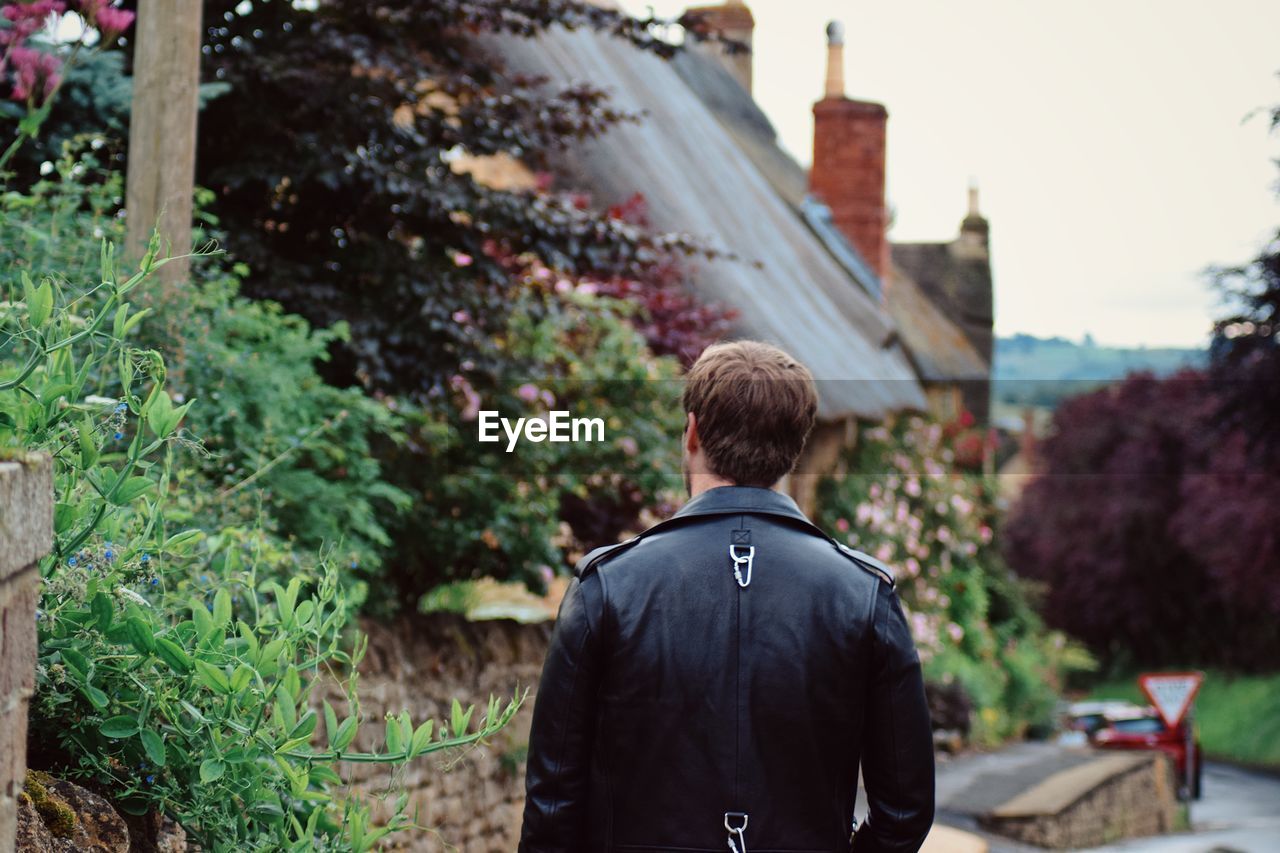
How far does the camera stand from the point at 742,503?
86.1 inches

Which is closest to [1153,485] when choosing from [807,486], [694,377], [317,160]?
[807,486]

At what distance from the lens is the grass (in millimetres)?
26562

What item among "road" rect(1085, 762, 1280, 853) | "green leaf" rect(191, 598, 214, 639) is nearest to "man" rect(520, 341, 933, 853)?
"green leaf" rect(191, 598, 214, 639)

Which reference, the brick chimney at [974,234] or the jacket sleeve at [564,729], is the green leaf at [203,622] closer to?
the jacket sleeve at [564,729]

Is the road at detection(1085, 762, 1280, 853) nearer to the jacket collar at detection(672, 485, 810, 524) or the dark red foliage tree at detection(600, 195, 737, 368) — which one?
the dark red foliage tree at detection(600, 195, 737, 368)

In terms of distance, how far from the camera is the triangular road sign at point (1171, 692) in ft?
47.5

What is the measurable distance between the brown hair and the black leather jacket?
63 millimetres

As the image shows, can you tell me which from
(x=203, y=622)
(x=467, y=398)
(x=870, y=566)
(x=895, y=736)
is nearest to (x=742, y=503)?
(x=870, y=566)

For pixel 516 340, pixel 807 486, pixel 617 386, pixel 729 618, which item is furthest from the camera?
pixel 807 486

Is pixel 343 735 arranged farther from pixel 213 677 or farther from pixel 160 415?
pixel 160 415

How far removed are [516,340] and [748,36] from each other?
1215cm

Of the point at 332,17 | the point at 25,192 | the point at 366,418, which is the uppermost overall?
the point at 332,17

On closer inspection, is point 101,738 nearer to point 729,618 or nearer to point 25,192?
point 729,618

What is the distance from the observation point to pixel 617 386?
7449 millimetres
